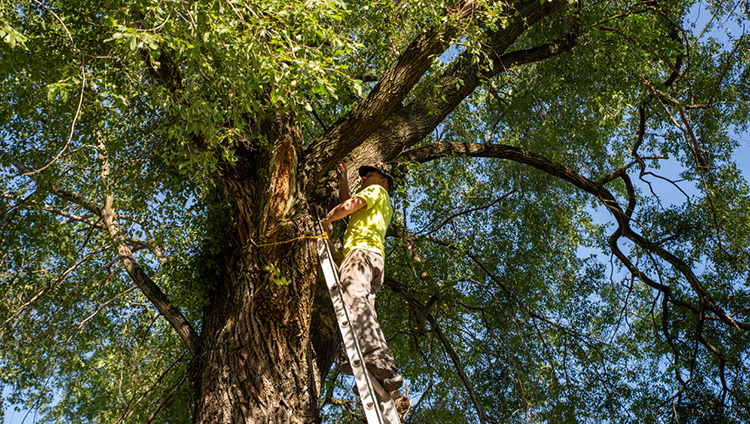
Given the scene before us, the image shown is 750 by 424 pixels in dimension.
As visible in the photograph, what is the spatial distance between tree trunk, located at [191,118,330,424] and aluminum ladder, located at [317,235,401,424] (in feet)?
0.48

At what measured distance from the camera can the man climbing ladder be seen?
360 cm

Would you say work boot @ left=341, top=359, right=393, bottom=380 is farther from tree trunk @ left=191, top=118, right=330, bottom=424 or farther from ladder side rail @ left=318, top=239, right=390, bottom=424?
tree trunk @ left=191, top=118, right=330, bottom=424

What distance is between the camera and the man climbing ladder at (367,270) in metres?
3.60

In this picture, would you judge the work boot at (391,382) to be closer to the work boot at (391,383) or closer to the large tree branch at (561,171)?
the work boot at (391,383)

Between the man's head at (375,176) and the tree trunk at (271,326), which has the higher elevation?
the man's head at (375,176)

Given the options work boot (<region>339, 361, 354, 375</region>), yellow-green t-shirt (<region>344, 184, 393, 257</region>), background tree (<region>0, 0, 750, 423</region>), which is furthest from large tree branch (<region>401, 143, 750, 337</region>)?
work boot (<region>339, 361, 354, 375</region>)

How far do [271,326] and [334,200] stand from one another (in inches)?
57.9

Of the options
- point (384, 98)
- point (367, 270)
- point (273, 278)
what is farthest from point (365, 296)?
point (384, 98)

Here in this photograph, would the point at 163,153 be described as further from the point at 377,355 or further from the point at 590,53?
the point at 590,53

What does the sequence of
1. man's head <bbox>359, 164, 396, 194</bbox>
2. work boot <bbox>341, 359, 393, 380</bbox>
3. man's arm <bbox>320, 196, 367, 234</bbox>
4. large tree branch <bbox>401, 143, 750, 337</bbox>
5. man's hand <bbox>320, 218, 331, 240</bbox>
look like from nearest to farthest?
work boot <bbox>341, 359, 393, 380</bbox> → man's arm <bbox>320, 196, 367, 234</bbox> → man's hand <bbox>320, 218, 331, 240</bbox> → man's head <bbox>359, 164, 396, 194</bbox> → large tree branch <bbox>401, 143, 750, 337</bbox>

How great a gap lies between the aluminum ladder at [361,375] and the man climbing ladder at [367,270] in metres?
0.07

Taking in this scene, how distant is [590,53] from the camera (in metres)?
6.76

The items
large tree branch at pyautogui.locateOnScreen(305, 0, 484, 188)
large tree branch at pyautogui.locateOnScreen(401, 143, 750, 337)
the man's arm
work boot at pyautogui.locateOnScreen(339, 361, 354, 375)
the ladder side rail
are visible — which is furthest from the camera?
large tree branch at pyautogui.locateOnScreen(401, 143, 750, 337)

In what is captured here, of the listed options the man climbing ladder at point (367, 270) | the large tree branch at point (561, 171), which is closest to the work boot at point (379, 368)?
the man climbing ladder at point (367, 270)
